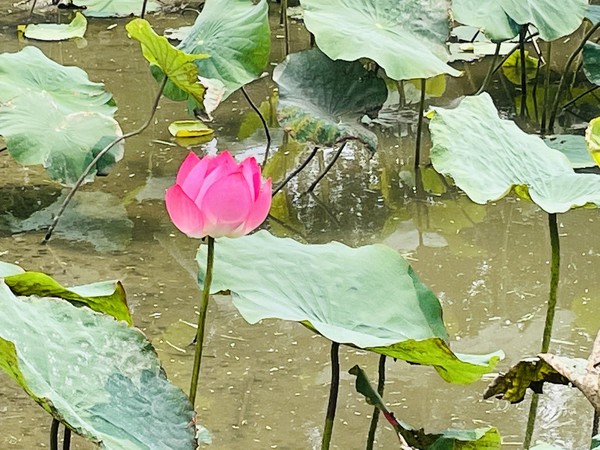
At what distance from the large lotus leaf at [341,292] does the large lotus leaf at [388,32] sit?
0.94 m

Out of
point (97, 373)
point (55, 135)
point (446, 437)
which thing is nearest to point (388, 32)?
point (55, 135)

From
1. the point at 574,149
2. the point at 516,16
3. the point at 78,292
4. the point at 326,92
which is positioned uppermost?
the point at 78,292

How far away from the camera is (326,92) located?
236cm

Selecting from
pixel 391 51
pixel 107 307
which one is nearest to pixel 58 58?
pixel 391 51

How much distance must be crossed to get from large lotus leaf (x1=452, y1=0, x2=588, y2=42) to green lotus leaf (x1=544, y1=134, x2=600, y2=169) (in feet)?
0.79

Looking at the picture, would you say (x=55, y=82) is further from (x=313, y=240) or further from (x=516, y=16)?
(x=516, y=16)

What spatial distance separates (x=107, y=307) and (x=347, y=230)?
1.17 m

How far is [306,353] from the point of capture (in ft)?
5.88

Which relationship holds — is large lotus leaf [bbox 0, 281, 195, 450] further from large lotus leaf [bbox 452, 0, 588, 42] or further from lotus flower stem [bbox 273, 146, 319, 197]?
large lotus leaf [bbox 452, 0, 588, 42]

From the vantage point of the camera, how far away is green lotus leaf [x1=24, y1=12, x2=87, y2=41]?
12.3 feet

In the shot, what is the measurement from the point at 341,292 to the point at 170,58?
979mm

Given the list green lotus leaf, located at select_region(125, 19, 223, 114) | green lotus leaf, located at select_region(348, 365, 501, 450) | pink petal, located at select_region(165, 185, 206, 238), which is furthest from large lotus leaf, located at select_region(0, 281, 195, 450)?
green lotus leaf, located at select_region(125, 19, 223, 114)

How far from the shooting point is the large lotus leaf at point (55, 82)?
2324 millimetres

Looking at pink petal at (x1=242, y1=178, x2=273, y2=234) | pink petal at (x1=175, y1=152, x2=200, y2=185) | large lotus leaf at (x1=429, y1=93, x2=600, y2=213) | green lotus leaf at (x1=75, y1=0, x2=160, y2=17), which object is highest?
pink petal at (x1=175, y1=152, x2=200, y2=185)
